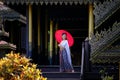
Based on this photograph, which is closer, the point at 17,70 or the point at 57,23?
the point at 17,70

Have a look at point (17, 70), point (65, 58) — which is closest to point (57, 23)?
point (65, 58)

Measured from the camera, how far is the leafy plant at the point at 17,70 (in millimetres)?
7051

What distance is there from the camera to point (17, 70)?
7.35m

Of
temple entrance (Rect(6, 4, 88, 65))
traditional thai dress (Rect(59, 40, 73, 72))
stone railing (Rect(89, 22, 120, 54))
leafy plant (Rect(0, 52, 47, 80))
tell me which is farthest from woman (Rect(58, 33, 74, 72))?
stone railing (Rect(89, 22, 120, 54))

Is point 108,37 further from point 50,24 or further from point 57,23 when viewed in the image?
point 57,23

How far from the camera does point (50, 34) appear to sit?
23.9 m

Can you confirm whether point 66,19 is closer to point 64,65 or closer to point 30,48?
point 30,48

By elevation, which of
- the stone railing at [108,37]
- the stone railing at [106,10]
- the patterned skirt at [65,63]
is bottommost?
the patterned skirt at [65,63]

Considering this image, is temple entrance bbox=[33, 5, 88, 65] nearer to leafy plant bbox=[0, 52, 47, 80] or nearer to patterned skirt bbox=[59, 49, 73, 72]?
patterned skirt bbox=[59, 49, 73, 72]

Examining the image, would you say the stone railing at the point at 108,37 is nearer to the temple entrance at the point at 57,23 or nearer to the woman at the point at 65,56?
the woman at the point at 65,56

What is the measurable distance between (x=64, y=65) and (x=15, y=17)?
13.6 ft

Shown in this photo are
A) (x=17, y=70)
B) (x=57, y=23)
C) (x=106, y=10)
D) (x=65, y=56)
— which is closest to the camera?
(x=17, y=70)

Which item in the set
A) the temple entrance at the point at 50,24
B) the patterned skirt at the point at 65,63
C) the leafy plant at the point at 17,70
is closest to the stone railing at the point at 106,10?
the leafy plant at the point at 17,70

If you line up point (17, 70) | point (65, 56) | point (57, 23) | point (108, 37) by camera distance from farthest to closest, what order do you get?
point (57, 23) < point (65, 56) < point (17, 70) < point (108, 37)
